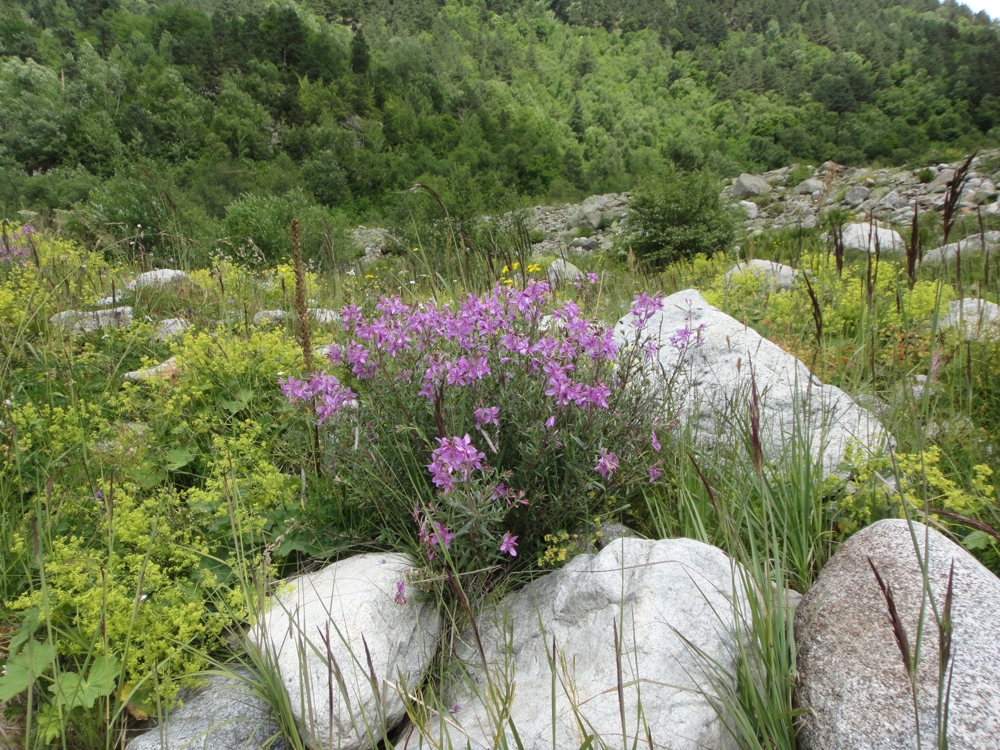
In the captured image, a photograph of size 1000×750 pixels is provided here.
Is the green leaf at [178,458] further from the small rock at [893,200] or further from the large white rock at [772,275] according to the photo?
the small rock at [893,200]

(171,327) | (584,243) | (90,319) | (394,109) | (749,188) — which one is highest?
(394,109)

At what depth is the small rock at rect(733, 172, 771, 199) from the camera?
28.9 metres

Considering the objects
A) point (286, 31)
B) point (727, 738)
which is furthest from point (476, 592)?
point (286, 31)

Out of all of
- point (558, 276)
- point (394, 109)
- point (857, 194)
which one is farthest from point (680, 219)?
point (394, 109)

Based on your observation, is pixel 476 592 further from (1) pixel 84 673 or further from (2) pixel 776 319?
(2) pixel 776 319

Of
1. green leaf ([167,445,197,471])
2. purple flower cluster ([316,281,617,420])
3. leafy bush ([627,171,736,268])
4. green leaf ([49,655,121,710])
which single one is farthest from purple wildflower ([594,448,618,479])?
leafy bush ([627,171,736,268])

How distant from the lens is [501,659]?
5.72ft

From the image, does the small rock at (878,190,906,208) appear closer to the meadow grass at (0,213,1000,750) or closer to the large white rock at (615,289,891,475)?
the meadow grass at (0,213,1000,750)

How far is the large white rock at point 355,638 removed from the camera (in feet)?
5.03

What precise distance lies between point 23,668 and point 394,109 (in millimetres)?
57458

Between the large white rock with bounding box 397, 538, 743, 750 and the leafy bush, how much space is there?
12238 millimetres

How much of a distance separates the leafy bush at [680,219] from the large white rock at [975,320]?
949 cm

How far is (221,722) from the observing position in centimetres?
153

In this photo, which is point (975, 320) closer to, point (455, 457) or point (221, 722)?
point (455, 457)
